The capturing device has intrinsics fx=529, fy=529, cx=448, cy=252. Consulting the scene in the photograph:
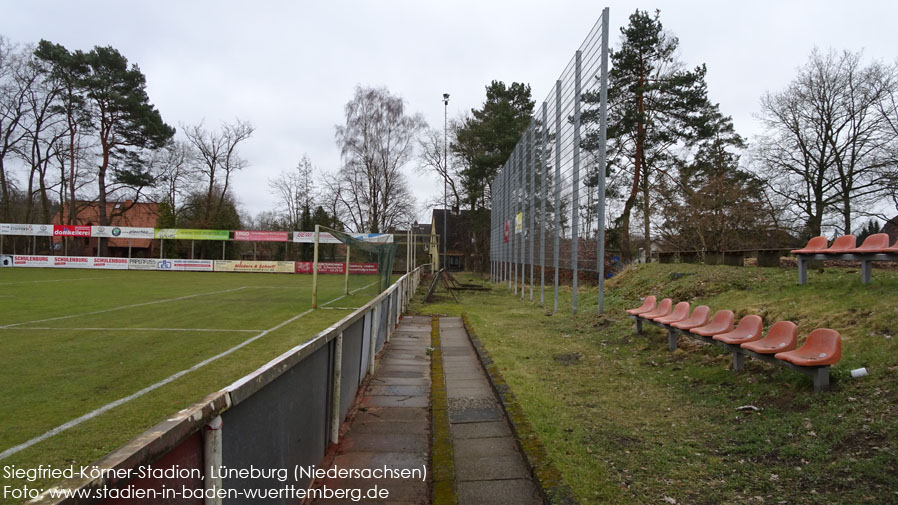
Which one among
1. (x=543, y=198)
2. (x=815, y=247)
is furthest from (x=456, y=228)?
(x=815, y=247)

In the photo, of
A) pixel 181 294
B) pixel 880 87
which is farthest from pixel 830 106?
pixel 181 294

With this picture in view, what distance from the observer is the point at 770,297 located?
7074 mm

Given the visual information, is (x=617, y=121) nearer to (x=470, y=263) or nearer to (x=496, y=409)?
(x=496, y=409)

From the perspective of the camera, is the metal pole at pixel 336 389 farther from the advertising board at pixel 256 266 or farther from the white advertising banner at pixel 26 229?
the white advertising banner at pixel 26 229

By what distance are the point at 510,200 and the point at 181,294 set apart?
508 inches

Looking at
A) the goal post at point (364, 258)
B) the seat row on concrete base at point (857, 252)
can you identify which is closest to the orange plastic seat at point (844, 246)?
the seat row on concrete base at point (857, 252)

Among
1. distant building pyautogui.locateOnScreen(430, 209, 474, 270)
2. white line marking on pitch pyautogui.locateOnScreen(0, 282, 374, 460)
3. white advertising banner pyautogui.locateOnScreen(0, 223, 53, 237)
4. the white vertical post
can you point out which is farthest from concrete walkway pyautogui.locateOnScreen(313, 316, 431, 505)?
white advertising banner pyautogui.locateOnScreen(0, 223, 53, 237)

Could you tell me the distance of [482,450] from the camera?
12.7 ft

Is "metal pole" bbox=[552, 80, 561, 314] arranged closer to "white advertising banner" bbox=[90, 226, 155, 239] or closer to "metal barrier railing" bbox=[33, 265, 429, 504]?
"metal barrier railing" bbox=[33, 265, 429, 504]

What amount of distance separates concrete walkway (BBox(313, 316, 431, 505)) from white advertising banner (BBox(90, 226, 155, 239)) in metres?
40.3

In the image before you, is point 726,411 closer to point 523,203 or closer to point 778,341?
point 778,341

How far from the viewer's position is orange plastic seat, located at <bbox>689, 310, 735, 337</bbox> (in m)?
5.56
